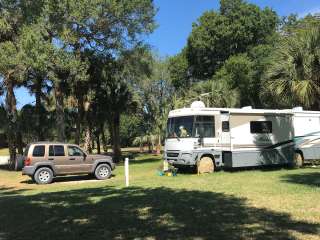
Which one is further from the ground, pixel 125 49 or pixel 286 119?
pixel 125 49

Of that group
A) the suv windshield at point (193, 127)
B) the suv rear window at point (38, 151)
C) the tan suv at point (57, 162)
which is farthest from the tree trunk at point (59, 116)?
the suv windshield at point (193, 127)

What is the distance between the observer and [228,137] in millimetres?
20609

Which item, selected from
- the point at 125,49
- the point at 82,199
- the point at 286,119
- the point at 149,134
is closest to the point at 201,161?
the point at 286,119

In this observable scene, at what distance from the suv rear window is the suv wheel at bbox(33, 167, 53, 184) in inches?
23.7

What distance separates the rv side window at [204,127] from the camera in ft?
65.5

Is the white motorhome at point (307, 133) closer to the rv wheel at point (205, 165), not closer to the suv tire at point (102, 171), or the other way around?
the rv wheel at point (205, 165)

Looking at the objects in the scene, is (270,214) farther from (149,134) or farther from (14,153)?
(149,134)

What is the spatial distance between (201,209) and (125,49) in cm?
2070

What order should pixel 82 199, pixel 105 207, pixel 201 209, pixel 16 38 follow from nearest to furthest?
1. pixel 201 209
2. pixel 105 207
3. pixel 82 199
4. pixel 16 38

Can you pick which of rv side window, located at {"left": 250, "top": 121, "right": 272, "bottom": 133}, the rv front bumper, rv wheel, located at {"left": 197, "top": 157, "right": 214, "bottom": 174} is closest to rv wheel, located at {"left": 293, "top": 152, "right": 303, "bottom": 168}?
rv side window, located at {"left": 250, "top": 121, "right": 272, "bottom": 133}

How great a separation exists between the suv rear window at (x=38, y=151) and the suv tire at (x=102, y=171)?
2542 mm

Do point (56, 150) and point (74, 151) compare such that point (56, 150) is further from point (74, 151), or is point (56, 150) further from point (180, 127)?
point (180, 127)

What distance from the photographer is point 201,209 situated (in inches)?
386

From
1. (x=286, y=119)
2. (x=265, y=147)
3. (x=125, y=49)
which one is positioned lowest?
(x=265, y=147)
